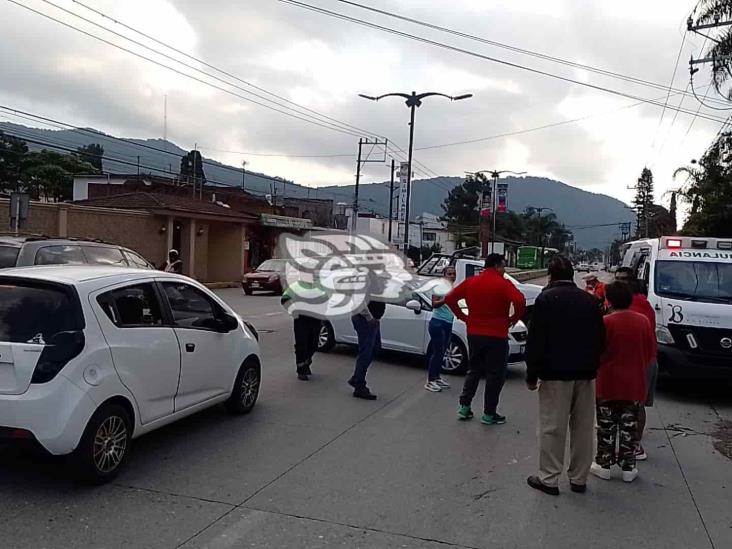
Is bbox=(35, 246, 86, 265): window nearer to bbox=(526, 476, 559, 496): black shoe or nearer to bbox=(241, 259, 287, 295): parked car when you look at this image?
bbox=(526, 476, 559, 496): black shoe

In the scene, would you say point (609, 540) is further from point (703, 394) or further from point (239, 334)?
point (703, 394)

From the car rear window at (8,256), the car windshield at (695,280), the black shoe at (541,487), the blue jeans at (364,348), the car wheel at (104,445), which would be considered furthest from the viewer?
the car rear window at (8,256)

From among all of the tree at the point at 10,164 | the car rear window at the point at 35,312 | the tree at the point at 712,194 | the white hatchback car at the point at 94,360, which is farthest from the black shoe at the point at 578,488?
the tree at the point at 10,164

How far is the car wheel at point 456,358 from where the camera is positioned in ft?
35.5

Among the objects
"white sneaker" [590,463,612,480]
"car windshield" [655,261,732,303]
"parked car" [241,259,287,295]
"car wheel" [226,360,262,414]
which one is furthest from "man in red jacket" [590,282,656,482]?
"parked car" [241,259,287,295]

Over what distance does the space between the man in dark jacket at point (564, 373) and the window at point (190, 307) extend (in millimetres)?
3084

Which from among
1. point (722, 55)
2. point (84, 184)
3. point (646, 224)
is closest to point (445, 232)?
point (646, 224)

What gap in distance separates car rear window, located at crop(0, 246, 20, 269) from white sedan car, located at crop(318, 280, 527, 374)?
16.9 feet

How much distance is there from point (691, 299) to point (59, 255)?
9.89m

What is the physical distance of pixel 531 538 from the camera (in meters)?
4.64

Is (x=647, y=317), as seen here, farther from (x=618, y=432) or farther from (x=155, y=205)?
(x=155, y=205)

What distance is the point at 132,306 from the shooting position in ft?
19.0

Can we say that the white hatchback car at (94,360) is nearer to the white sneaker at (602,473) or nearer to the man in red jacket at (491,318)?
the man in red jacket at (491,318)

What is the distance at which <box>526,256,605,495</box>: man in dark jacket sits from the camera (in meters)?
5.52
